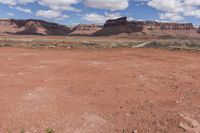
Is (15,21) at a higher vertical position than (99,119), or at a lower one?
higher

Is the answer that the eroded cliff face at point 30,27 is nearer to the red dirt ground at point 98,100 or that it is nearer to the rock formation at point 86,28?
the rock formation at point 86,28

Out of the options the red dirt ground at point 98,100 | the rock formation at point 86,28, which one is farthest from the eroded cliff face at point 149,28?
the red dirt ground at point 98,100

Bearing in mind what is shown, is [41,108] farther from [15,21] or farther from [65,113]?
[15,21]

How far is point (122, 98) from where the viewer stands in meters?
7.62

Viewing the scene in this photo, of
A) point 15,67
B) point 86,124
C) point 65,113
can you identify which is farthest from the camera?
point 15,67

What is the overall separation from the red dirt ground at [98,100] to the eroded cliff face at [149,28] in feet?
384

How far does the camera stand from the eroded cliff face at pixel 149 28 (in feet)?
423

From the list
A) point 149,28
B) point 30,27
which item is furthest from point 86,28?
point 149,28

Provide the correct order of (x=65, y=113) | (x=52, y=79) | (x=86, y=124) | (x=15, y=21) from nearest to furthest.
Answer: (x=86, y=124) < (x=65, y=113) < (x=52, y=79) < (x=15, y=21)

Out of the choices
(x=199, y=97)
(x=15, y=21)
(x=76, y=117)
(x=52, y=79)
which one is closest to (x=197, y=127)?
(x=199, y=97)

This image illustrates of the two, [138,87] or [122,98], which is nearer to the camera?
[122,98]

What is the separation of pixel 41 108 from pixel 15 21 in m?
166

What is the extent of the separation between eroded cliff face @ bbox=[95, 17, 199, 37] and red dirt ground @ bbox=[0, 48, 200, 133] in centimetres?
11716

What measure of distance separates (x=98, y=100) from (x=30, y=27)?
151 meters
